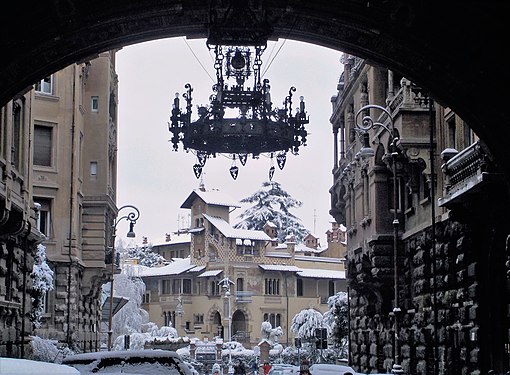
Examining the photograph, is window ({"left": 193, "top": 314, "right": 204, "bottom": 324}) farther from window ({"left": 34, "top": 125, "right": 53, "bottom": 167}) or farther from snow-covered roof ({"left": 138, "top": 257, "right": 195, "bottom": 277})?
window ({"left": 34, "top": 125, "right": 53, "bottom": 167})

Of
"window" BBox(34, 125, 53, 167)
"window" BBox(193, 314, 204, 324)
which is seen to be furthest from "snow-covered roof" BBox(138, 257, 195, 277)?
"window" BBox(34, 125, 53, 167)

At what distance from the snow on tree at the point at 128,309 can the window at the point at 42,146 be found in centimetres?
6247

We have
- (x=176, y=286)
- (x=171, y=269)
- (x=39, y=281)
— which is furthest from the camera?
(x=171, y=269)

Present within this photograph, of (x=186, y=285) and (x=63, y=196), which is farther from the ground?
(x=186, y=285)

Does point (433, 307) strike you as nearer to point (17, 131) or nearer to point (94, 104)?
point (17, 131)

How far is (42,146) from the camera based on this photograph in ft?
140

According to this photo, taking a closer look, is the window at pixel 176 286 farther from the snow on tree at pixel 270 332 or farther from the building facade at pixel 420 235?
the building facade at pixel 420 235

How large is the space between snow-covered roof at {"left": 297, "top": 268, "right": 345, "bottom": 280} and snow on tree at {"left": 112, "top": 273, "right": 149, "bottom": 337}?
923 inches

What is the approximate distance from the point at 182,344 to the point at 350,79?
56.1 meters

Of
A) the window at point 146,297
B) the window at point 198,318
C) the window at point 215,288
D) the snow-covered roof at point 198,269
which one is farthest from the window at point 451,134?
the window at point 146,297

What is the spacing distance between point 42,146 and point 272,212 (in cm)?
9548

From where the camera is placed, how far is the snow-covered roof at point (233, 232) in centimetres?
12350

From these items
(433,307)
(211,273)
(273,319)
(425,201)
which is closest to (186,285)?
(211,273)

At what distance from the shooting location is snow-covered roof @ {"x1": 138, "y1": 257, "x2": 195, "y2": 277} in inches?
5000
